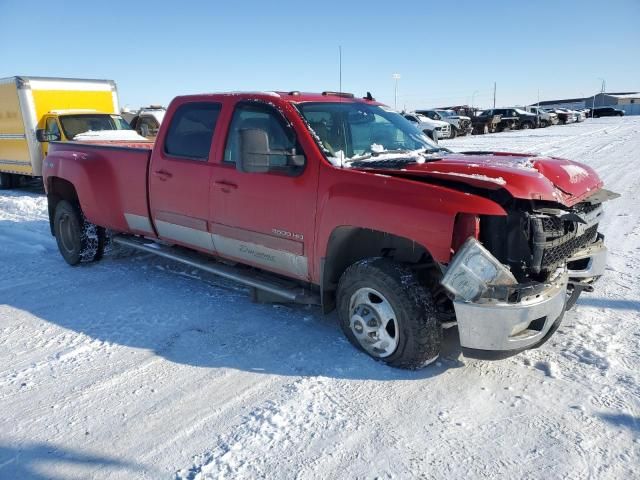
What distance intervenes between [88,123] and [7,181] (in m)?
3.60

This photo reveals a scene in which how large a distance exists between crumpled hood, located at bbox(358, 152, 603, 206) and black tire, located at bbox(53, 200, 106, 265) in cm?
416

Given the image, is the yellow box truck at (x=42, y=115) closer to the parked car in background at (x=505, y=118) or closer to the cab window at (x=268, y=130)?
the cab window at (x=268, y=130)

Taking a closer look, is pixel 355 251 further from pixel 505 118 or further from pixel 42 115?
pixel 505 118

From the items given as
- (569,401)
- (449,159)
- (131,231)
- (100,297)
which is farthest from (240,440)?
(131,231)

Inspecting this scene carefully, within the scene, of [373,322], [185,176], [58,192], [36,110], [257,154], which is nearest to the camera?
[373,322]

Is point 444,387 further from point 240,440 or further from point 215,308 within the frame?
point 215,308

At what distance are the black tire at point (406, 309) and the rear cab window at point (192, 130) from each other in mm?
1995

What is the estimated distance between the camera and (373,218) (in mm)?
3418

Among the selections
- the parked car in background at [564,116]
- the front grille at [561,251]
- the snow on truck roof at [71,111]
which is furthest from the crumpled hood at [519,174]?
the parked car in background at [564,116]

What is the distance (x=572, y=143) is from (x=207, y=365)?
20.4 metres

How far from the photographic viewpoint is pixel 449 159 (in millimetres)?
3939

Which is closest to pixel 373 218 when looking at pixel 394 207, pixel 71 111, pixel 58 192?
pixel 394 207

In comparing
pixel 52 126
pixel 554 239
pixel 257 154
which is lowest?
pixel 554 239

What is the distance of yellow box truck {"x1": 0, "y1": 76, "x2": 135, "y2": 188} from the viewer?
40.6 feet
